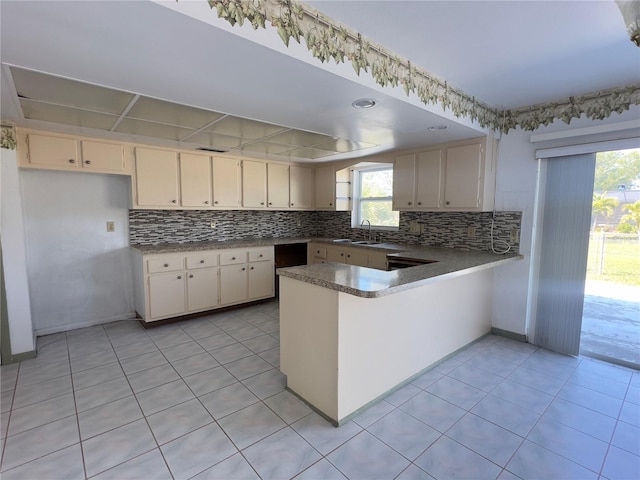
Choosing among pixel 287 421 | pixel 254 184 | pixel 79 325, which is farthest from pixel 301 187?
pixel 287 421

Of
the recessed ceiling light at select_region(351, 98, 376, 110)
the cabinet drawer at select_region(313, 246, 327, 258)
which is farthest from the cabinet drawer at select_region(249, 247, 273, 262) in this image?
the recessed ceiling light at select_region(351, 98, 376, 110)

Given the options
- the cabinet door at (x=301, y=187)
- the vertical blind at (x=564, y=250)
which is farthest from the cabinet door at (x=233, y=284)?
the vertical blind at (x=564, y=250)

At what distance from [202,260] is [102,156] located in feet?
4.97

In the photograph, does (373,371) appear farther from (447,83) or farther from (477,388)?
(447,83)

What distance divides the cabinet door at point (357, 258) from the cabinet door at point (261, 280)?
1.13 meters

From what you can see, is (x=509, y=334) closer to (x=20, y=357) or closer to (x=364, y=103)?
(x=364, y=103)

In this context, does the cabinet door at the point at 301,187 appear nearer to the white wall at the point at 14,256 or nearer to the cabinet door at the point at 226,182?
the cabinet door at the point at 226,182

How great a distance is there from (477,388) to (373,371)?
0.89 m

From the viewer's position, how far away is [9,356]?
8.92 ft

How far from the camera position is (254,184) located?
448cm

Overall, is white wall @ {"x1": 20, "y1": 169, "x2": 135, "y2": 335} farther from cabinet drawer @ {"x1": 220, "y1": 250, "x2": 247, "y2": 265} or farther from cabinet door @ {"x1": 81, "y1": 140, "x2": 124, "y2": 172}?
cabinet drawer @ {"x1": 220, "y1": 250, "x2": 247, "y2": 265}

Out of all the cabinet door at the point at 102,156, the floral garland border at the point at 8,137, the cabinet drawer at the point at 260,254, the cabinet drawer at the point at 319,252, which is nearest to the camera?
the floral garland border at the point at 8,137

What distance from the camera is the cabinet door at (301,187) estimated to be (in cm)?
493

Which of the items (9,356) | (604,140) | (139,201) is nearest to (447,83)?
(604,140)
